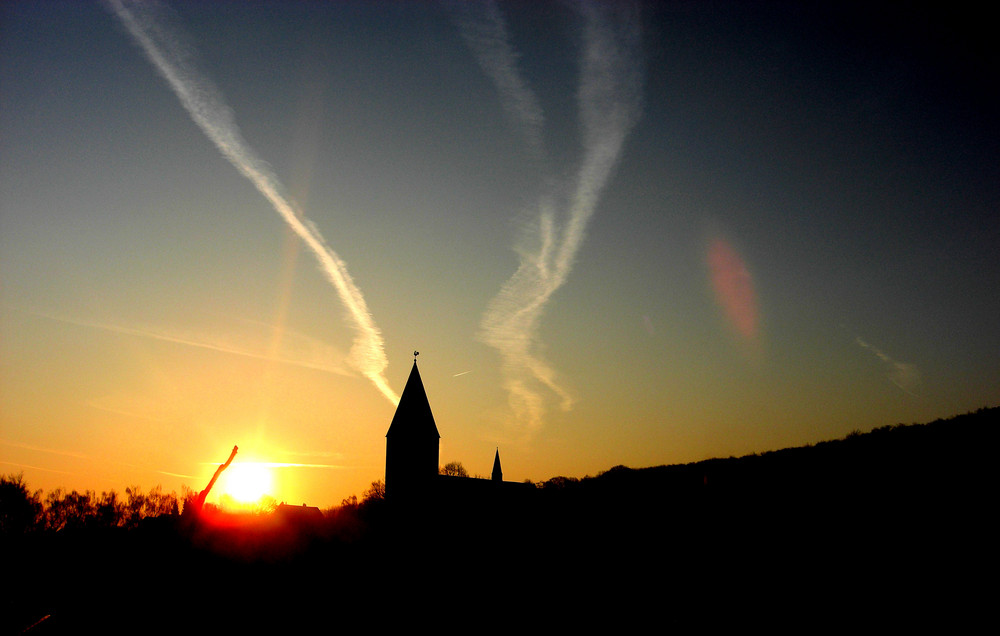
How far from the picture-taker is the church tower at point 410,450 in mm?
50656

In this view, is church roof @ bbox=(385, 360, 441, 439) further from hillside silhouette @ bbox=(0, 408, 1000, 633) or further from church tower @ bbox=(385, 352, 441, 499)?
hillside silhouette @ bbox=(0, 408, 1000, 633)

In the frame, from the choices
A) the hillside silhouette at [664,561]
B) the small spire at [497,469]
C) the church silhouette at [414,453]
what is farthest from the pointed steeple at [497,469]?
the hillside silhouette at [664,561]

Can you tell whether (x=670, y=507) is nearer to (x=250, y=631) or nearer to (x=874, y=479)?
(x=874, y=479)

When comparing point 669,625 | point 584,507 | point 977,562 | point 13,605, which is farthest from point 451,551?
point 13,605

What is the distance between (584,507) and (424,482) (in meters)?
28.2

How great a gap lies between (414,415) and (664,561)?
37.4m

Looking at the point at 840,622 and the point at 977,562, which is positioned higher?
the point at 977,562

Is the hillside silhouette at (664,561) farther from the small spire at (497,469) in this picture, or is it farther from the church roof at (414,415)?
the small spire at (497,469)

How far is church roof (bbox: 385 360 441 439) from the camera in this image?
168ft

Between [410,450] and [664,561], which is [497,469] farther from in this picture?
[664,561]

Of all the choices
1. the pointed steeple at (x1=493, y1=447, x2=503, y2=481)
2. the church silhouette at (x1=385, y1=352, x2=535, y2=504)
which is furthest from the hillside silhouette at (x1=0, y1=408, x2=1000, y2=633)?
the pointed steeple at (x1=493, y1=447, x2=503, y2=481)

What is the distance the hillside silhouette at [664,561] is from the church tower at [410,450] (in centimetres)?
2121

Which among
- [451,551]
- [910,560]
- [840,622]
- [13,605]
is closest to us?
[840,622]

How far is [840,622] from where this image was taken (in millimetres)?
11352
